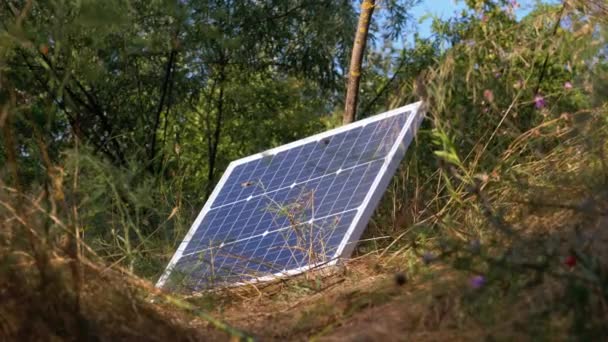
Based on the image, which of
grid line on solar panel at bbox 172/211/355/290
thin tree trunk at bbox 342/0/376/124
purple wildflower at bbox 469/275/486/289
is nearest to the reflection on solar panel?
grid line on solar panel at bbox 172/211/355/290

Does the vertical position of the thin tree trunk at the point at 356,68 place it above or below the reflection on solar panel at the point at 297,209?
above

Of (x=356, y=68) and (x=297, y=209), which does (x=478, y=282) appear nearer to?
(x=297, y=209)

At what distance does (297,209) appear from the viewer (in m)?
5.53

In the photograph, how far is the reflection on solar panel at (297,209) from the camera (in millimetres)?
5066

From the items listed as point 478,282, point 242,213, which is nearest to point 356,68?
point 242,213

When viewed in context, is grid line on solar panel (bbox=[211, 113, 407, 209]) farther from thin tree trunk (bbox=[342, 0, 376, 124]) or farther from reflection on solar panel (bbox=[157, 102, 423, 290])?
thin tree trunk (bbox=[342, 0, 376, 124])

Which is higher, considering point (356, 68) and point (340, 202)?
point (356, 68)

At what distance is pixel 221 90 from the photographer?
1277 centimetres

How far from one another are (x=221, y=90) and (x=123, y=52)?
5.91 ft

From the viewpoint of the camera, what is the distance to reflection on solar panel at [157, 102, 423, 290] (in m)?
5.07

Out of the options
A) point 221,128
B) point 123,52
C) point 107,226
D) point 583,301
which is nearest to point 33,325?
point 583,301

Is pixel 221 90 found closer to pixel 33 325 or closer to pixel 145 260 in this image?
pixel 145 260

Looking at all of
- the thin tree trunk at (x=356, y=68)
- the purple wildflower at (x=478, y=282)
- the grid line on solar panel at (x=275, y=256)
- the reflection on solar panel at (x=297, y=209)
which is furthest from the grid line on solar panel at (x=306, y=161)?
the purple wildflower at (x=478, y=282)

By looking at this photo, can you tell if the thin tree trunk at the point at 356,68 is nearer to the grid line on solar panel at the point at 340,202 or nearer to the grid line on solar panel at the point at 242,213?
the grid line on solar panel at the point at 242,213
